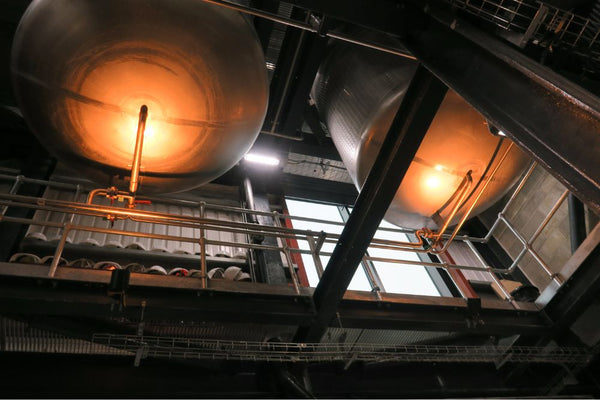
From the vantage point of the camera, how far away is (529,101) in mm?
1954

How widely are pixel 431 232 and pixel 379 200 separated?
96 cm

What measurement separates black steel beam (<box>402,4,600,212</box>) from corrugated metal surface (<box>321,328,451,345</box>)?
9.65 feet

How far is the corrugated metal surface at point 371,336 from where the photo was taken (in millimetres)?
4484

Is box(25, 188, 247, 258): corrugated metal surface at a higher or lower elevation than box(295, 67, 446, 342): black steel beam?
higher

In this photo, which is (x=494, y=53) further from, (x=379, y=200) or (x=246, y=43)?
(x=246, y=43)

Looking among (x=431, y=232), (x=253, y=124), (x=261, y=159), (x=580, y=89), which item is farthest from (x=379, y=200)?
(x=261, y=159)

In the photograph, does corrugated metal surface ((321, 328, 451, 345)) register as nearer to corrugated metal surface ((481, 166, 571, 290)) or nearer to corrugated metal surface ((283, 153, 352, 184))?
corrugated metal surface ((481, 166, 571, 290))

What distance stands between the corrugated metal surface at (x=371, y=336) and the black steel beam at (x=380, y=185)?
39cm

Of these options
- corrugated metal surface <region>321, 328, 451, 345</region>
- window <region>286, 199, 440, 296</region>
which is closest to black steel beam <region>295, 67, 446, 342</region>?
corrugated metal surface <region>321, 328, 451, 345</region>

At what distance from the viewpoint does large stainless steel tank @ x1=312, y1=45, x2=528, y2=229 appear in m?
3.54

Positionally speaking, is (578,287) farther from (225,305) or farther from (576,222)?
(225,305)

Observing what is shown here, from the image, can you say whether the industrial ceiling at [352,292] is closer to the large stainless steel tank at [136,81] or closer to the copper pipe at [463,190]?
the large stainless steel tank at [136,81]

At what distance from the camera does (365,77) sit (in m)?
4.04

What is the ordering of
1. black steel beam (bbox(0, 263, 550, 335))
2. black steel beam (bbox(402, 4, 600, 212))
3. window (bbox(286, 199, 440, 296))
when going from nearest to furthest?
black steel beam (bbox(402, 4, 600, 212))
black steel beam (bbox(0, 263, 550, 335))
window (bbox(286, 199, 440, 296))
